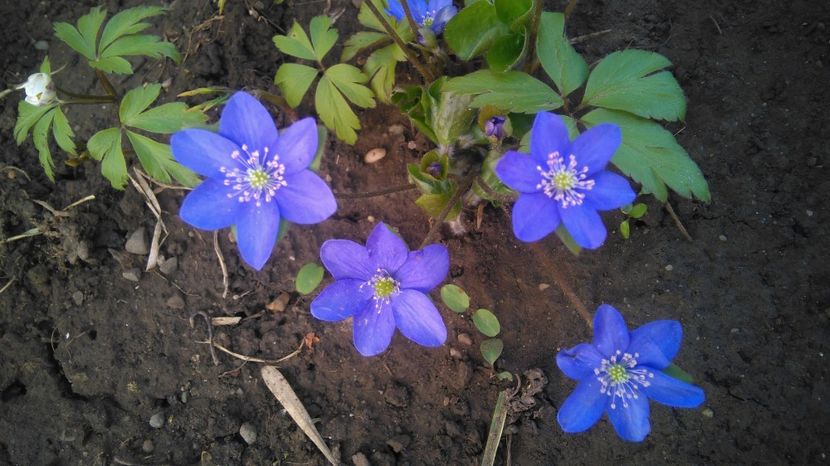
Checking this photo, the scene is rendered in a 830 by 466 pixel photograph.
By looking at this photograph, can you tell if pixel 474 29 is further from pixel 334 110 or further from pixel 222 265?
pixel 222 265

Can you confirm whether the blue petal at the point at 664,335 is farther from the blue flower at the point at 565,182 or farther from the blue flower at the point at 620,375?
the blue flower at the point at 565,182

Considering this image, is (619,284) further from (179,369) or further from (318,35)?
(179,369)

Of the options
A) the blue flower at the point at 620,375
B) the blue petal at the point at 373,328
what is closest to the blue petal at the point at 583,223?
the blue flower at the point at 620,375

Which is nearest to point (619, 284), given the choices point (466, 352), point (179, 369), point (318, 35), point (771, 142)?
point (466, 352)

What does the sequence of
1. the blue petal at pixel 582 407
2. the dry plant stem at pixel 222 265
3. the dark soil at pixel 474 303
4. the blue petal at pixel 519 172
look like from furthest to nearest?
the dry plant stem at pixel 222 265
the dark soil at pixel 474 303
the blue petal at pixel 582 407
the blue petal at pixel 519 172

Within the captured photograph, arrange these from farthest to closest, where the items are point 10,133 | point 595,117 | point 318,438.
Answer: point 10,133, point 318,438, point 595,117

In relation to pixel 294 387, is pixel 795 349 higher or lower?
higher
